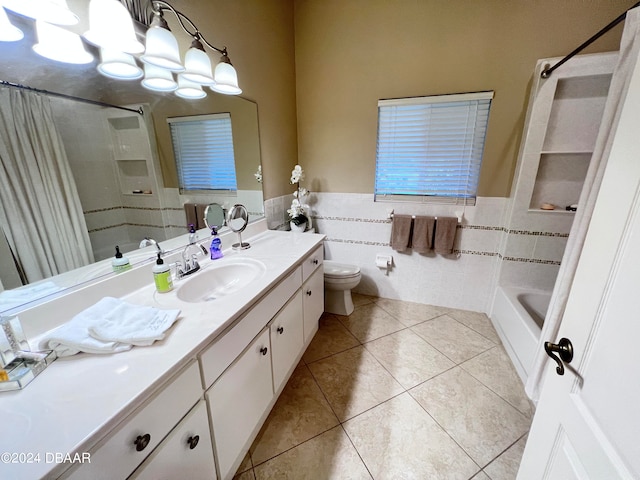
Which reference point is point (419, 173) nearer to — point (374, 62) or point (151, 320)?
point (374, 62)

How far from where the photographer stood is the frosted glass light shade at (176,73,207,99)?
140 centimetres

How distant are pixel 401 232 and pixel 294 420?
1.73 meters

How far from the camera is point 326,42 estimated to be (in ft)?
7.63

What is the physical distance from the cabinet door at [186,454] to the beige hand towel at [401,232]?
202 cm

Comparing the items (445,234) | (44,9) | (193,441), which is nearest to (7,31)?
(44,9)

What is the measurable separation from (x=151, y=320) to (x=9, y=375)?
0.32m

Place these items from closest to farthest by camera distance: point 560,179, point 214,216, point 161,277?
point 161,277 → point 214,216 → point 560,179

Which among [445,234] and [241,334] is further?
[445,234]

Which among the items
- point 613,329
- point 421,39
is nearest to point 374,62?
point 421,39

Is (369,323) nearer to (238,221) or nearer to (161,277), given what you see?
(238,221)

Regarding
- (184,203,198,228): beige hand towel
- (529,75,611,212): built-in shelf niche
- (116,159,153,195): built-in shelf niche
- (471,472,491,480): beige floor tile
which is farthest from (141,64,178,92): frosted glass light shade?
(529,75,611,212): built-in shelf niche

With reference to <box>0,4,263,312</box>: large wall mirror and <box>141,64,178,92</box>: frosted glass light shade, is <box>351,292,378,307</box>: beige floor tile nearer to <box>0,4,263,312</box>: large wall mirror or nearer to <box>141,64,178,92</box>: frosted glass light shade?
<box>0,4,263,312</box>: large wall mirror

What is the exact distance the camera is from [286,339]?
1506mm

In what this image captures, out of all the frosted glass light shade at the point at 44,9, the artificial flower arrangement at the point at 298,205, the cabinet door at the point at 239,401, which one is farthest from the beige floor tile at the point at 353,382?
the frosted glass light shade at the point at 44,9
